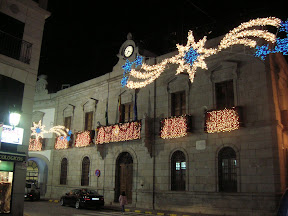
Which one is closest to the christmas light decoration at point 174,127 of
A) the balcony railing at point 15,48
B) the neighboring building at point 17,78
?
the neighboring building at point 17,78

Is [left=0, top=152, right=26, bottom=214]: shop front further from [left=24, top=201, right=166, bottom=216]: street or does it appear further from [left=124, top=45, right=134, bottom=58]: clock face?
[left=124, top=45, right=134, bottom=58]: clock face

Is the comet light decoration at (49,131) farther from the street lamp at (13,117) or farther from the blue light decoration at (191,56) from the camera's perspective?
the blue light decoration at (191,56)

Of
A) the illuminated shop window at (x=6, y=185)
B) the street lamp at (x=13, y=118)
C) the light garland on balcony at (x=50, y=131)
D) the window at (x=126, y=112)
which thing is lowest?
the illuminated shop window at (x=6, y=185)

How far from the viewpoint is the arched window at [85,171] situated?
2517 centimetres

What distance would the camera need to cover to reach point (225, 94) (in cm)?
1831

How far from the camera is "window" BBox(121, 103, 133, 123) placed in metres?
23.3

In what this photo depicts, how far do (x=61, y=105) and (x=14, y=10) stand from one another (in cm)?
1504

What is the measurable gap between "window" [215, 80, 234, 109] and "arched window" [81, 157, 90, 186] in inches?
494

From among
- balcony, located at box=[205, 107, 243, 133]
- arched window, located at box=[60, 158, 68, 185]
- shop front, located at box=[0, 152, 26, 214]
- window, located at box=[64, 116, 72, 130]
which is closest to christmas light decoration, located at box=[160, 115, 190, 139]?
balcony, located at box=[205, 107, 243, 133]

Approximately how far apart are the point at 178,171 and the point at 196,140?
96.4 inches

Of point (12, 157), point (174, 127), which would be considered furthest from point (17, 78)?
point (174, 127)

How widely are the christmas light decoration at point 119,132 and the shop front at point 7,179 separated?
8.62 metres

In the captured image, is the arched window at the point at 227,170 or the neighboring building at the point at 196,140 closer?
the neighboring building at the point at 196,140

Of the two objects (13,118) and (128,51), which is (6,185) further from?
(128,51)
